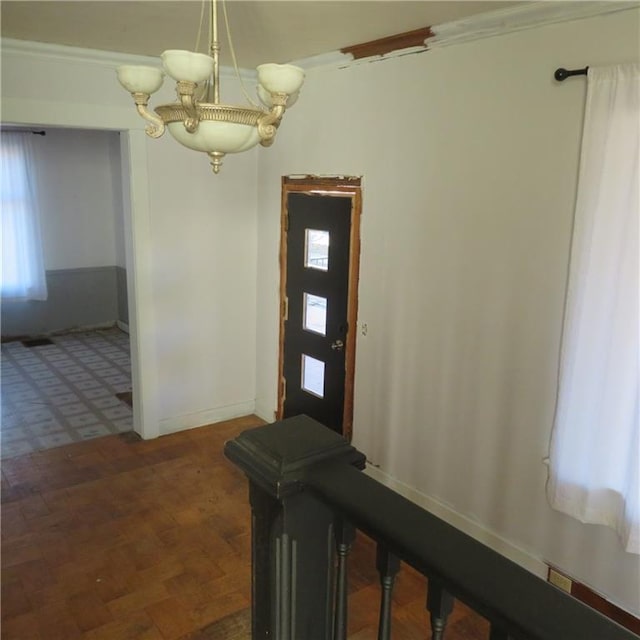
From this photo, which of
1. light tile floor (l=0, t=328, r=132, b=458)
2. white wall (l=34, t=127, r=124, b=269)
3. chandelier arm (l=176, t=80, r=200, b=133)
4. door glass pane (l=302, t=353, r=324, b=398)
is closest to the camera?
chandelier arm (l=176, t=80, r=200, b=133)

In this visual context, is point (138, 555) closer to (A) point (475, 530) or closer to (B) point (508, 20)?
(A) point (475, 530)

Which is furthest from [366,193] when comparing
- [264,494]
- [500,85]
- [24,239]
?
[24,239]

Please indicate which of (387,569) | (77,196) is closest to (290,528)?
(387,569)

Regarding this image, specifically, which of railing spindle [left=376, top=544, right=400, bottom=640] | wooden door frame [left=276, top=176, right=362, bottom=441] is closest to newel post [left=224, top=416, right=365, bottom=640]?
railing spindle [left=376, top=544, right=400, bottom=640]

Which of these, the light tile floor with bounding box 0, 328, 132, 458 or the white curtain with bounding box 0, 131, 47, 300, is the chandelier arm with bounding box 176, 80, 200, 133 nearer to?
the light tile floor with bounding box 0, 328, 132, 458

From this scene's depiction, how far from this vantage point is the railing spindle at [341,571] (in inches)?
44.2

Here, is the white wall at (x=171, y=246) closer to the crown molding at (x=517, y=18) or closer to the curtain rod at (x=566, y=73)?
the crown molding at (x=517, y=18)

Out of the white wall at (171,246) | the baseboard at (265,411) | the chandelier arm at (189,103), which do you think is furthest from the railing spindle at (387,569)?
the baseboard at (265,411)

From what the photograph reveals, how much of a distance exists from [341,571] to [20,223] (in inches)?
268

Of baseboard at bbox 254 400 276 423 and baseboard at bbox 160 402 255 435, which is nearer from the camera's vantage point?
baseboard at bbox 160 402 255 435

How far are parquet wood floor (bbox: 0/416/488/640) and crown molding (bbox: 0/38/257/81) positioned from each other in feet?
8.87

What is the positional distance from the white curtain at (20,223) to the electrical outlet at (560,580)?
6.42 meters

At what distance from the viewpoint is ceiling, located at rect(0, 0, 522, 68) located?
265 centimetres

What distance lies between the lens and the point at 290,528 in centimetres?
113
